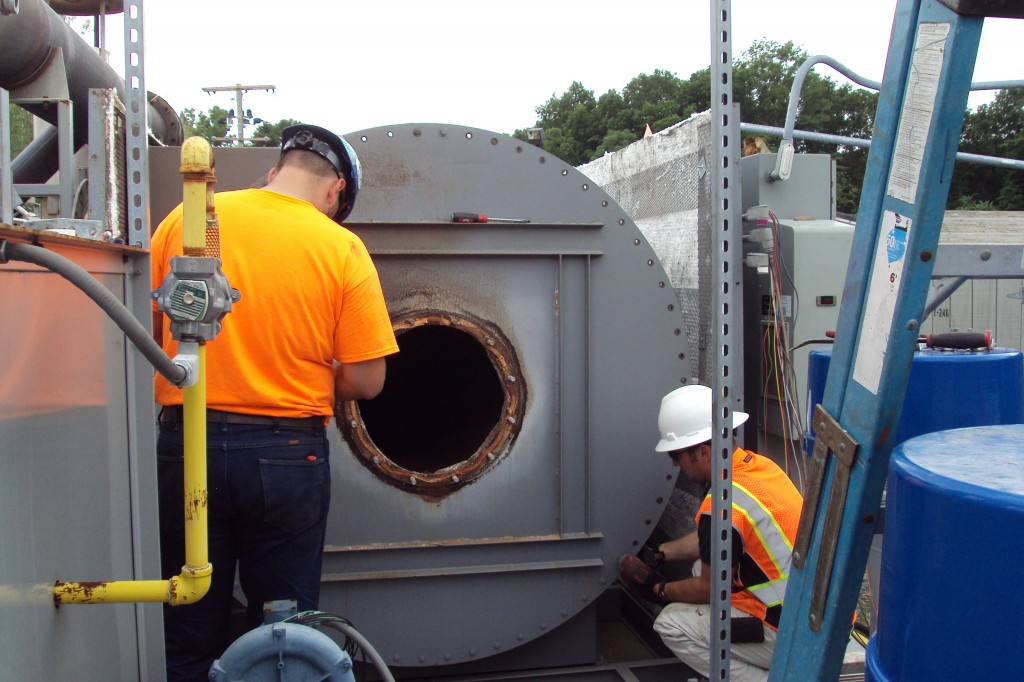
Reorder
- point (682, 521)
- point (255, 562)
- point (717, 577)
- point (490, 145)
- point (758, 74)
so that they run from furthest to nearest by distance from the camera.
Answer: point (758, 74) < point (682, 521) < point (490, 145) < point (255, 562) < point (717, 577)

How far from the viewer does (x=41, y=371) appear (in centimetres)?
119

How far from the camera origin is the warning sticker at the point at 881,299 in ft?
3.46

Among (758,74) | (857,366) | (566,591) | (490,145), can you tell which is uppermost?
(758,74)

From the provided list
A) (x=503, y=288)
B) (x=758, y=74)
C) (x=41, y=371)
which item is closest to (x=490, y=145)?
(x=503, y=288)

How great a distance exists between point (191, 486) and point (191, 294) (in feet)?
0.96

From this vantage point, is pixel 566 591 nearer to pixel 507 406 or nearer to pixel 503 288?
pixel 507 406

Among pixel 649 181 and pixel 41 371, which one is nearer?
pixel 41 371

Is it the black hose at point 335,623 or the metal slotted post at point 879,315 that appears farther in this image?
the black hose at point 335,623

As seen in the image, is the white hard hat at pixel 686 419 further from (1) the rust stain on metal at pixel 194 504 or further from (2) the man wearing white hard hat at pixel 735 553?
(1) the rust stain on metal at pixel 194 504

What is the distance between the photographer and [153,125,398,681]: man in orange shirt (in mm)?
1901

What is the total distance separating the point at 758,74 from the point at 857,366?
123 feet

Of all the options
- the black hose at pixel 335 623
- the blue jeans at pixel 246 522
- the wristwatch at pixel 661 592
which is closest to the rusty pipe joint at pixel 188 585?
the black hose at pixel 335 623

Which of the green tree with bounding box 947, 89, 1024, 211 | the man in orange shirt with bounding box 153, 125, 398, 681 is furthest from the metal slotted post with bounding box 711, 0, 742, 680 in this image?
the green tree with bounding box 947, 89, 1024, 211

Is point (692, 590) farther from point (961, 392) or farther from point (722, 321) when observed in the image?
point (722, 321)
